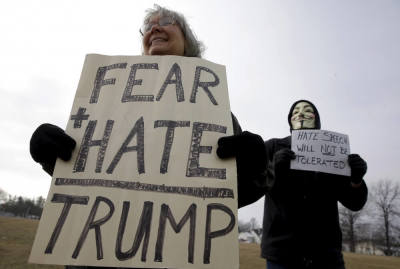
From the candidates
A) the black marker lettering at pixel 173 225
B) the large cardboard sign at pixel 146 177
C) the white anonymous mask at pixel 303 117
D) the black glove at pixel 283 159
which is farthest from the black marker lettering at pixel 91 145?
the white anonymous mask at pixel 303 117

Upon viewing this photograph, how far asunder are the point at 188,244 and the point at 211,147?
0.45 metres

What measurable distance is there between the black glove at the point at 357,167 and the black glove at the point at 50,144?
2.20 meters

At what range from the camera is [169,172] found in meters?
1.23

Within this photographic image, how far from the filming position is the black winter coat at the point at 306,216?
2.18 meters

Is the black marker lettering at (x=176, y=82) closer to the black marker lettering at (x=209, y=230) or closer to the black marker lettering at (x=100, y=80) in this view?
the black marker lettering at (x=100, y=80)

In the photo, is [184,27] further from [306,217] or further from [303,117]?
[306,217]

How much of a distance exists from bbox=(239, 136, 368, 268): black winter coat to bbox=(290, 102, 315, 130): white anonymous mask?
512mm

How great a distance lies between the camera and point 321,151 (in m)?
2.35

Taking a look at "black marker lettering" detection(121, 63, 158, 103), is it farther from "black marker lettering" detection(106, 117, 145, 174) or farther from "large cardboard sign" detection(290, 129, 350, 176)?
"large cardboard sign" detection(290, 129, 350, 176)

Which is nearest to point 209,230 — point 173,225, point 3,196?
point 173,225

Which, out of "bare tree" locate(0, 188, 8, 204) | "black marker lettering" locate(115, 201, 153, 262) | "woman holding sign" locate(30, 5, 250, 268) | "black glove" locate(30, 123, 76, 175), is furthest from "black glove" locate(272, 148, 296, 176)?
"bare tree" locate(0, 188, 8, 204)

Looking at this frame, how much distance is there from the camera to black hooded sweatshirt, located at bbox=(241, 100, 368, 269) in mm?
2172

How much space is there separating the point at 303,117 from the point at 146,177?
6.79 feet

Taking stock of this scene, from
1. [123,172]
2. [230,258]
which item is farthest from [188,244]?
[123,172]
